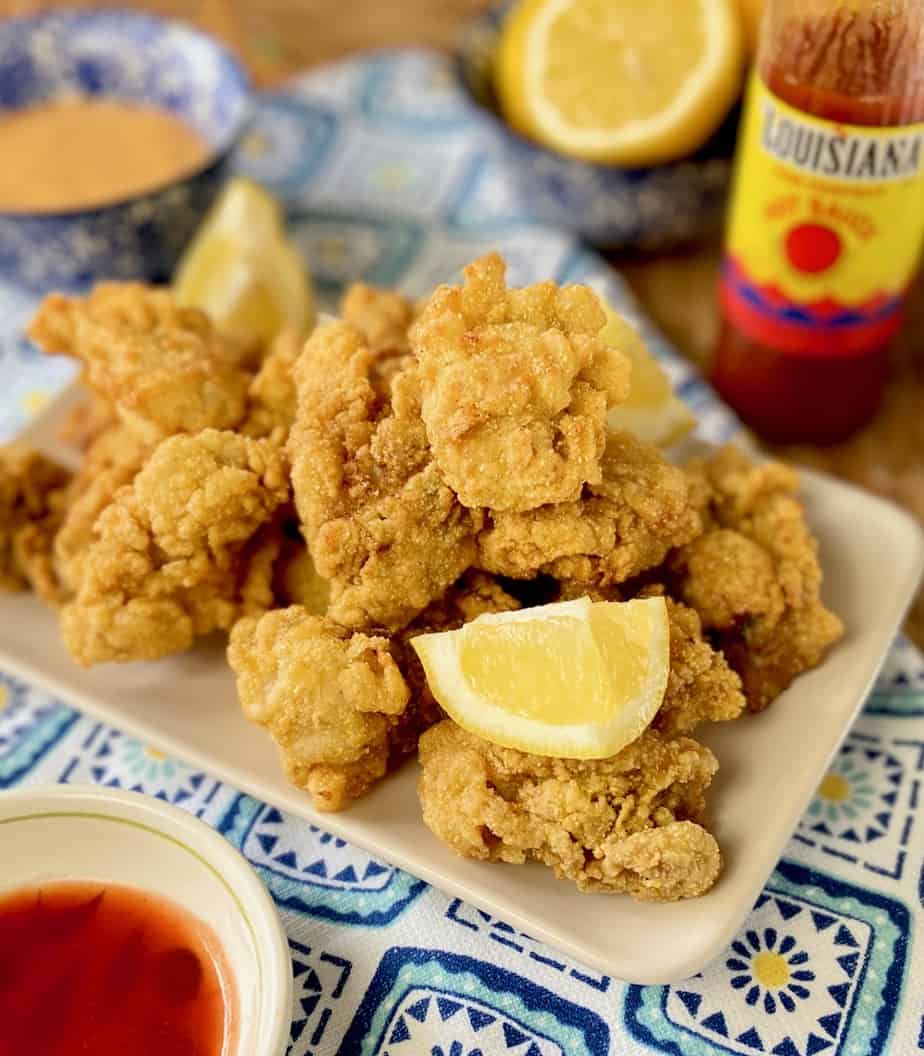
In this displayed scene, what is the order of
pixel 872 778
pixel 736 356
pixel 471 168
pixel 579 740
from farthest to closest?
pixel 471 168 → pixel 736 356 → pixel 872 778 → pixel 579 740

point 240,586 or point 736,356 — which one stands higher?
point 240,586

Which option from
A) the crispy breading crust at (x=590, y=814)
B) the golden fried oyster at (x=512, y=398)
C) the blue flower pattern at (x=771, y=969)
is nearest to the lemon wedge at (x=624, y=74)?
the golden fried oyster at (x=512, y=398)

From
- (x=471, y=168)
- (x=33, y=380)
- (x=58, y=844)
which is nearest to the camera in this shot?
(x=58, y=844)

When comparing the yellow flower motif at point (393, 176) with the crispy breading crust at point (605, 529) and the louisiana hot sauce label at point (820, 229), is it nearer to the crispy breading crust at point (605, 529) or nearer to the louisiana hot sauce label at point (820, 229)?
the louisiana hot sauce label at point (820, 229)

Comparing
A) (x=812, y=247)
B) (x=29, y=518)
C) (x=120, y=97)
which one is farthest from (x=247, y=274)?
(x=812, y=247)

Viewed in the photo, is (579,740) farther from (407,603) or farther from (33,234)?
(33,234)

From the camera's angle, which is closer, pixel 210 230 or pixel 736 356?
pixel 736 356

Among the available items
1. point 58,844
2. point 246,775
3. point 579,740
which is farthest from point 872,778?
point 58,844
